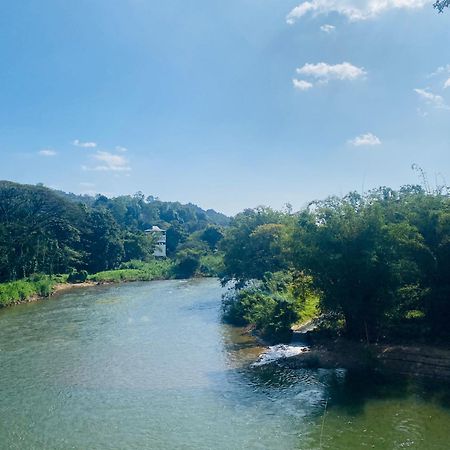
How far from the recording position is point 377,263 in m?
19.2

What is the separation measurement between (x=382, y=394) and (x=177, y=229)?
87.2 metres

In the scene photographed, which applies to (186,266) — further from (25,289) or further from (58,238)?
(25,289)

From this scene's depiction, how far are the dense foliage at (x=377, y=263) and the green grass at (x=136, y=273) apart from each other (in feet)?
142

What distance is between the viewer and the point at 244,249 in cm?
3828

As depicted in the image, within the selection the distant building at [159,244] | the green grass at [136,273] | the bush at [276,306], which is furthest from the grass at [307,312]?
the distant building at [159,244]

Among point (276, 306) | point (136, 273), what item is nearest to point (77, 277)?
point (136, 273)

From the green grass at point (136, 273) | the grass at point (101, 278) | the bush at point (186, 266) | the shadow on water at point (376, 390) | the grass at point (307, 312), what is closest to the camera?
the shadow on water at point (376, 390)

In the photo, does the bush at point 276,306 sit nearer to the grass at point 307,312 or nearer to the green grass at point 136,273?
the grass at point 307,312

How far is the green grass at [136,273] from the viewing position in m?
61.2

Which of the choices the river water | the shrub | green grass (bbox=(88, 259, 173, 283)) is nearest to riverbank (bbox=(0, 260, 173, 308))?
green grass (bbox=(88, 259, 173, 283))

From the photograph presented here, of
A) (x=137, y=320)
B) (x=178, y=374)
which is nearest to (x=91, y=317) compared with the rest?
(x=137, y=320)

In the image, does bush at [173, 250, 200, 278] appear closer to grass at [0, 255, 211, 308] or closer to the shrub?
grass at [0, 255, 211, 308]

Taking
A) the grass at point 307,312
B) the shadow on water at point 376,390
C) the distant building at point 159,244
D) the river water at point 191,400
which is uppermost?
the distant building at point 159,244

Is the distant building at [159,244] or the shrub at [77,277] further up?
the distant building at [159,244]
